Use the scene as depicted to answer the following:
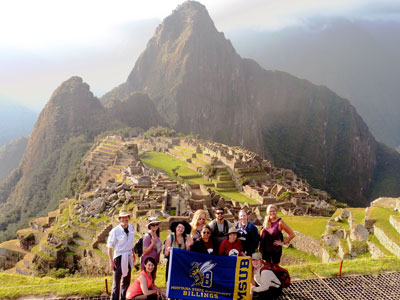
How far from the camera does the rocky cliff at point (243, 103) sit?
142125mm

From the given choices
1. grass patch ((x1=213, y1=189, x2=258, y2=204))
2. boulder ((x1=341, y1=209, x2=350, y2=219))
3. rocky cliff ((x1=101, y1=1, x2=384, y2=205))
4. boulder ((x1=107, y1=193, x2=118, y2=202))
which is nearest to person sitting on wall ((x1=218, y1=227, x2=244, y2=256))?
boulder ((x1=341, y1=209, x2=350, y2=219))

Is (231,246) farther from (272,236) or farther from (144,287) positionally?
(144,287)

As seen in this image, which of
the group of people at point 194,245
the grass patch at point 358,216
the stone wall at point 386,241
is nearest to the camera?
the group of people at point 194,245

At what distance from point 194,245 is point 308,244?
10054 mm

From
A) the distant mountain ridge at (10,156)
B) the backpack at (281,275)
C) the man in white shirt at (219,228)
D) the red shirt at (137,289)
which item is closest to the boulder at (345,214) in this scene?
the backpack at (281,275)

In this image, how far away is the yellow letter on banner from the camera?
5867 mm

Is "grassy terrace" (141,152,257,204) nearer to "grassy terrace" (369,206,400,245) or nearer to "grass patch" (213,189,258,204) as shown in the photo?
"grass patch" (213,189,258,204)

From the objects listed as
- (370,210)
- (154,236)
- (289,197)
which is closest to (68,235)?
(154,236)

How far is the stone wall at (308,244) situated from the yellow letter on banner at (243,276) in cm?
901

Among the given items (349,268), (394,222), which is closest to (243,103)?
(394,222)

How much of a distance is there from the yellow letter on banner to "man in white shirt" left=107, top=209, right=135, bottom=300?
2.01 meters

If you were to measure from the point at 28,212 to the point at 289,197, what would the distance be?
44.4 metres

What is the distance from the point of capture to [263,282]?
6.11 m

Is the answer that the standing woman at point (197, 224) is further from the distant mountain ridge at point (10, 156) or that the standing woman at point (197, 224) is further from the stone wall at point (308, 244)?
the distant mountain ridge at point (10, 156)
